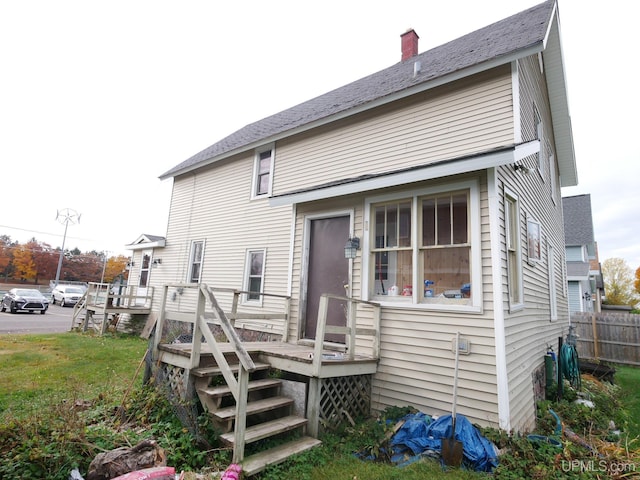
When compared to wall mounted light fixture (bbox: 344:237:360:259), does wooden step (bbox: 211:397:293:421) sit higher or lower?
lower

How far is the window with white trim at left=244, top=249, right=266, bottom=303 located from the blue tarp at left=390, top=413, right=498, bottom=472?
4529mm

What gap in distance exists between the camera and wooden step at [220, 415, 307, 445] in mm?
3207

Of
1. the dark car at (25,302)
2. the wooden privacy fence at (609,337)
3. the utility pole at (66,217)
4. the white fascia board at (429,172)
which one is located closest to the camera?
the white fascia board at (429,172)

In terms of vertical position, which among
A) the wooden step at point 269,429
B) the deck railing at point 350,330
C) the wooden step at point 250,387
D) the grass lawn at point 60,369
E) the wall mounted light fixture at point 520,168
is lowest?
the grass lawn at point 60,369

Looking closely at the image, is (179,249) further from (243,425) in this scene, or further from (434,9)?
(434,9)

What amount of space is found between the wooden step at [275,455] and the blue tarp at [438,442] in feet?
3.25

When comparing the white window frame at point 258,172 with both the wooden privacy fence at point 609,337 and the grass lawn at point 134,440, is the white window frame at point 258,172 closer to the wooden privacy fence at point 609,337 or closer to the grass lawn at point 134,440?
the grass lawn at point 134,440

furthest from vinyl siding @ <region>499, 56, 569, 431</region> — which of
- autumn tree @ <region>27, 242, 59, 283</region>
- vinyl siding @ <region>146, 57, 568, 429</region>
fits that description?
autumn tree @ <region>27, 242, 59, 283</region>

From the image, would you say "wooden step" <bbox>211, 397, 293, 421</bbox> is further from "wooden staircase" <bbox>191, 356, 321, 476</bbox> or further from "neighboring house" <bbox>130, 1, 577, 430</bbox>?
"neighboring house" <bbox>130, 1, 577, 430</bbox>

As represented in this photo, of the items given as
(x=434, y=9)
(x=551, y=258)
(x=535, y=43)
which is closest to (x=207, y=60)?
(x=434, y=9)

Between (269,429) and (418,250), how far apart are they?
125 inches

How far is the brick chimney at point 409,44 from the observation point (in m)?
9.45

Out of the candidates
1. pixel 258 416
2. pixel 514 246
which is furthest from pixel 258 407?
pixel 514 246

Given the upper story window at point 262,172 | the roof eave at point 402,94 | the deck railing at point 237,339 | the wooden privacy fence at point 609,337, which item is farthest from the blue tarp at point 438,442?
the wooden privacy fence at point 609,337
